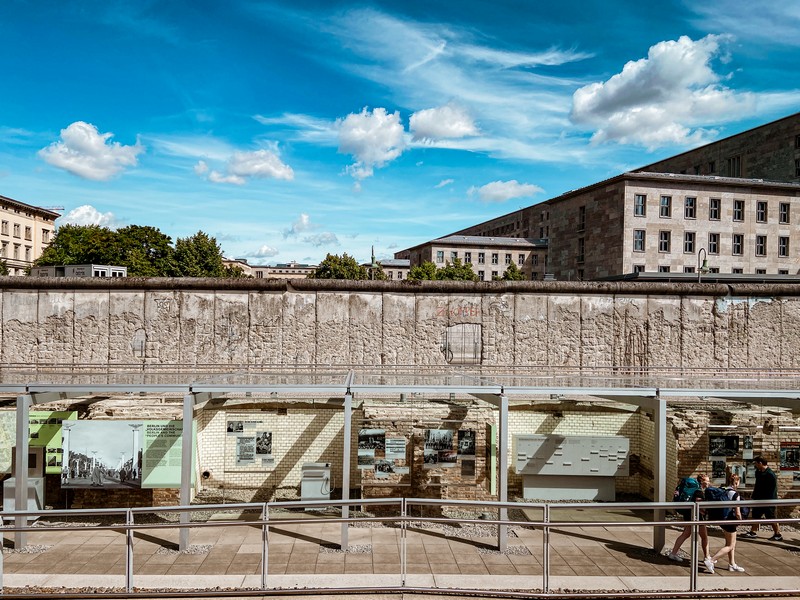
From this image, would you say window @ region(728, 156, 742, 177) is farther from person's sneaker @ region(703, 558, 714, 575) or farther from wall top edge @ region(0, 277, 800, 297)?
person's sneaker @ region(703, 558, 714, 575)

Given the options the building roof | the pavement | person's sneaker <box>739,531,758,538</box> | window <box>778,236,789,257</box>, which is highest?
the building roof

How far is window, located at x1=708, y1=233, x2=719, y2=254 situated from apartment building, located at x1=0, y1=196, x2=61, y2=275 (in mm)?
73876

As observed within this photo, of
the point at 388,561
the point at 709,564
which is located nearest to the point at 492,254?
the point at 709,564

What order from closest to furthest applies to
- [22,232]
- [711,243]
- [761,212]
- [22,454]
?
[22,454] < [711,243] < [761,212] < [22,232]

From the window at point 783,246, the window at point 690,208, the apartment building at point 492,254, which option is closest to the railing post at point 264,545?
the window at point 690,208

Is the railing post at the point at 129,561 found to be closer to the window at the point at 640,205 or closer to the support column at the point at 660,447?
the support column at the point at 660,447

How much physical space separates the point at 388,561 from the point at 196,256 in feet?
174

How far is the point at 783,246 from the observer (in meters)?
42.3

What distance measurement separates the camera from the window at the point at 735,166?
52.1 metres

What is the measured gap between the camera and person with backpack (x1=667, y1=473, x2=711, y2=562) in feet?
24.8

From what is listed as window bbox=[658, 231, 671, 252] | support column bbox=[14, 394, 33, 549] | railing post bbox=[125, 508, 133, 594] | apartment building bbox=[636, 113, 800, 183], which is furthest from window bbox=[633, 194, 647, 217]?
railing post bbox=[125, 508, 133, 594]

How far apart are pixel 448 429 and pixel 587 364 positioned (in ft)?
19.4

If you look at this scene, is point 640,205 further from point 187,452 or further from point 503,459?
point 187,452

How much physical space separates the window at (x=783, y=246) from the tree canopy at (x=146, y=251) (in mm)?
46900
